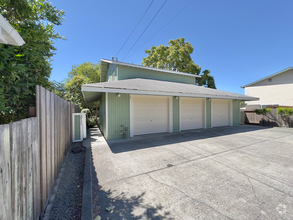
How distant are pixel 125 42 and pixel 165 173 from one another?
38.4 ft

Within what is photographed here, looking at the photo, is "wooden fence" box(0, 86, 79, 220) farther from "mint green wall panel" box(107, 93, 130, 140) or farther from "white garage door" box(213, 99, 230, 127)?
"white garage door" box(213, 99, 230, 127)

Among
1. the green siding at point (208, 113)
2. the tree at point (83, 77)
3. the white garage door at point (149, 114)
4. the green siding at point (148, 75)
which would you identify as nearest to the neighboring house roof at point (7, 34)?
the white garage door at point (149, 114)

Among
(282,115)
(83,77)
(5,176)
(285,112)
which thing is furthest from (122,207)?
(83,77)

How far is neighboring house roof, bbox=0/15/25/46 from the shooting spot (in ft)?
4.74

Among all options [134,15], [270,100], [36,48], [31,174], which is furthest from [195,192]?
[270,100]

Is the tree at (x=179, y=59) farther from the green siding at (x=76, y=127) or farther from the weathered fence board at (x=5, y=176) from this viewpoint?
the weathered fence board at (x=5, y=176)

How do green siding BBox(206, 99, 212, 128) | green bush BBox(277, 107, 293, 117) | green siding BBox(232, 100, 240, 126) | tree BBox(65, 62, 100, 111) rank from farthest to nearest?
tree BBox(65, 62, 100, 111)
green siding BBox(232, 100, 240, 126)
green bush BBox(277, 107, 293, 117)
green siding BBox(206, 99, 212, 128)

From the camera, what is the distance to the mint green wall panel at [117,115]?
20.7 feet

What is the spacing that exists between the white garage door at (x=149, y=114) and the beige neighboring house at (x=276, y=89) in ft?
58.0

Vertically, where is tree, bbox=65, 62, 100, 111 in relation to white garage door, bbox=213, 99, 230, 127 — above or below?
above

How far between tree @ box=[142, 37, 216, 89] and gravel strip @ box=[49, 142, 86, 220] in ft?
64.8

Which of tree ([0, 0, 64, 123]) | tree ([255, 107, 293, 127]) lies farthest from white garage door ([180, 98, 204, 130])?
tree ([0, 0, 64, 123])

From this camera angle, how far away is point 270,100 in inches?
702

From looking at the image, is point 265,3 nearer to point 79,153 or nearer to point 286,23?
point 286,23
